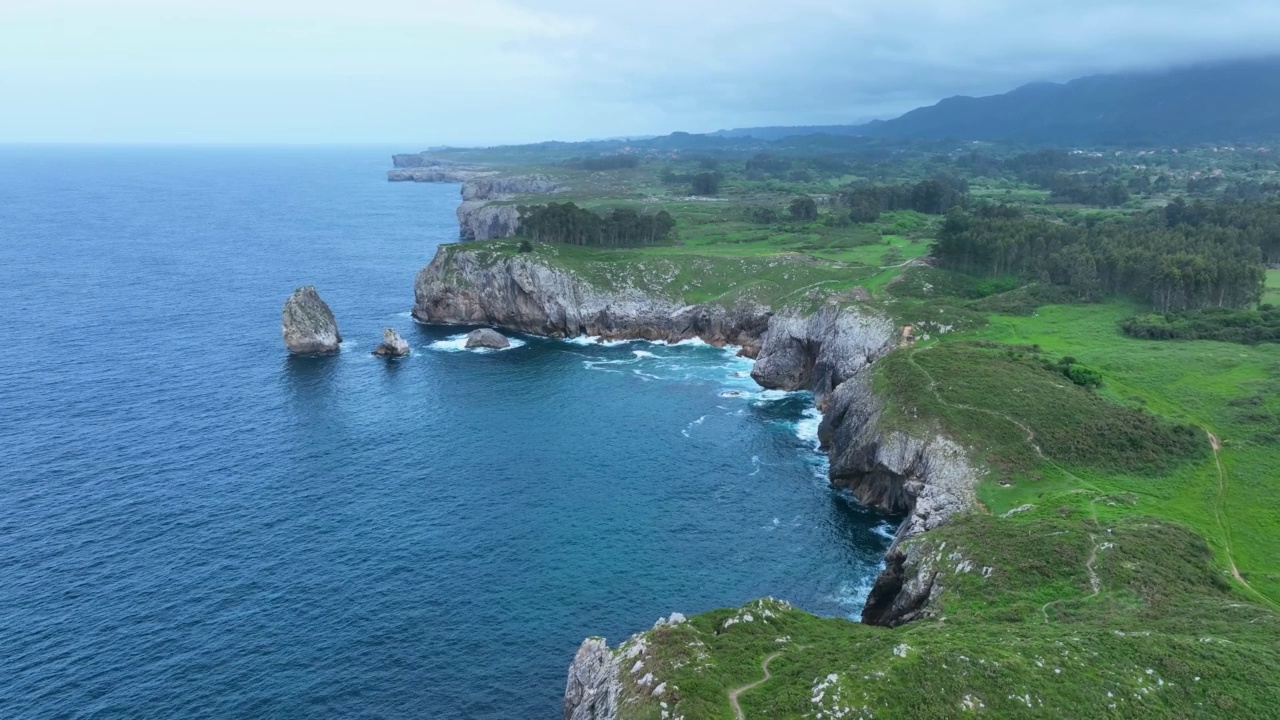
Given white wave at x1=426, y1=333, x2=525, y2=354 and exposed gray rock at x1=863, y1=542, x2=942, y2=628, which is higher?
white wave at x1=426, y1=333, x2=525, y2=354

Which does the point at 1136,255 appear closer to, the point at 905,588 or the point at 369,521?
the point at 905,588

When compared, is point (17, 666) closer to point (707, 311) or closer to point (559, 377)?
point (559, 377)

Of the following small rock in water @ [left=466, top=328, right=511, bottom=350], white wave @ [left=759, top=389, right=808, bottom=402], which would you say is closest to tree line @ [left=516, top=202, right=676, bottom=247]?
small rock in water @ [left=466, top=328, right=511, bottom=350]

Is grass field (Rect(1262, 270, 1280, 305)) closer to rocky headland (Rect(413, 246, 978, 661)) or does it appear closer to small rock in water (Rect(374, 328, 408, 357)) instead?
rocky headland (Rect(413, 246, 978, 661))

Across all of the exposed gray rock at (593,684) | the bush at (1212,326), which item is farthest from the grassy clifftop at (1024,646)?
the bush at (1212,326)

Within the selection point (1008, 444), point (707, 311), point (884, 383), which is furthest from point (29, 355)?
point (1008, 444)

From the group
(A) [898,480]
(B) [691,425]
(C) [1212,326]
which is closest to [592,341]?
(B) [691,425]

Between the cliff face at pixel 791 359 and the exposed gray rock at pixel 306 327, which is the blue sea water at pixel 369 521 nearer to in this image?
the exposed gray rock at pixel 306 327
